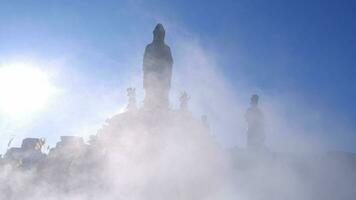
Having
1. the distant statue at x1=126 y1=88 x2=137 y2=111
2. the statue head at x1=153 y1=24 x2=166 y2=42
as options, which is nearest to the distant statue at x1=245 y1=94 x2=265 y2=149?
the distant statue at x1=126 y1=88 x2=137 y2=111

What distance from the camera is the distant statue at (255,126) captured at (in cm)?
3712

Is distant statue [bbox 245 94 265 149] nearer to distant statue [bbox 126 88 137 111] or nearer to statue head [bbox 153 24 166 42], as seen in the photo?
distant statue [bbox 126 88 137 111]

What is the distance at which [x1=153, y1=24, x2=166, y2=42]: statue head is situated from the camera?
1270 inches

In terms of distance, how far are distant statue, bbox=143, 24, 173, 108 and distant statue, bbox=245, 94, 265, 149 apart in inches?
413

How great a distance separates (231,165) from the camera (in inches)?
1167

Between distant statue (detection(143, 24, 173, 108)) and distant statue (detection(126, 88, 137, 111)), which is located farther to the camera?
distant statue (detection(126, 88, 137, 111))

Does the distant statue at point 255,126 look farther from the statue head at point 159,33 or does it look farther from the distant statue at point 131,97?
the statue head at point 159,33

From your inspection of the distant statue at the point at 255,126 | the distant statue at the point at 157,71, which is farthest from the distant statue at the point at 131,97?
the distant statue at the point at 255,126

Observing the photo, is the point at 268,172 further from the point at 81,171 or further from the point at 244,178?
the point at 81,171

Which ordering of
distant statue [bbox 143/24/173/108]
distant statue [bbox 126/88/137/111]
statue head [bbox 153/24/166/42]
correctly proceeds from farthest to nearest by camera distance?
distant statue [bbox 126/88/137/111]
statue head [bbox 153/24/166/42]
distant statue [bbox 143/24/173/108]

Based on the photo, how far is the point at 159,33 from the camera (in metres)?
32.4

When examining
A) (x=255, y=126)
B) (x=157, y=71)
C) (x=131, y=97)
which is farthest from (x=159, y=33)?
(x=255, y=126)

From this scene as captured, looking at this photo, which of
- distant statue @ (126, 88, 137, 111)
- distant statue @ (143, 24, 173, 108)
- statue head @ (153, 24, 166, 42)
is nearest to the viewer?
distant statue @ (143, 24, 173, 108)

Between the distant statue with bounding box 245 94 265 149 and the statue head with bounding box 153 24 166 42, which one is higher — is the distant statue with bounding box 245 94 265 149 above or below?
below
